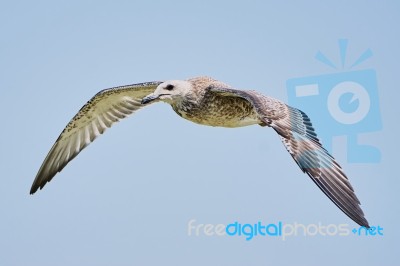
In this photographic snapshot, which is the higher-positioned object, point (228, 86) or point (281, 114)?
point (228, 86)

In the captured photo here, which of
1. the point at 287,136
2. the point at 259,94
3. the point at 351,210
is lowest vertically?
the point at 351,210

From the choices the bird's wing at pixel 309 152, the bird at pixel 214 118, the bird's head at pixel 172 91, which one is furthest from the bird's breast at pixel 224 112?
the bird's wing at pixel 309 152

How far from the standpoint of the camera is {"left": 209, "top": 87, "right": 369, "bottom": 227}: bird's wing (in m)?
8.08

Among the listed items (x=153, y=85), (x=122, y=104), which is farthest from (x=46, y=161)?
(x=153, y=85)

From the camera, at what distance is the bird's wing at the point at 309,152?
808cm

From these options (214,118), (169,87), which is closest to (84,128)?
(169,87)

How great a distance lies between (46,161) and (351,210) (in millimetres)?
5653

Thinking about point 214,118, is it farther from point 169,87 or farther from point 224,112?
point 169,87

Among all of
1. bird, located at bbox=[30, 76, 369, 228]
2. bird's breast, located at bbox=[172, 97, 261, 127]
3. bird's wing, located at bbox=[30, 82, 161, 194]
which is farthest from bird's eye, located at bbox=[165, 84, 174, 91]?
bird's wing, located at bbox=[30, 82, 161, 194]

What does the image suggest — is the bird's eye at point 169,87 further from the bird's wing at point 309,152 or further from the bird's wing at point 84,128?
the bird's wing at point 84,128

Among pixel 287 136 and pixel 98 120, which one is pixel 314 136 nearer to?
pixel 287 136

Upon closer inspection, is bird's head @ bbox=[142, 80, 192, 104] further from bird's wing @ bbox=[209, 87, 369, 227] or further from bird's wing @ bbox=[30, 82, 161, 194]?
bird's wing @ bbox=[30, 82, 161, 194]

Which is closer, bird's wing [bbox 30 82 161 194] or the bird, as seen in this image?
the bird

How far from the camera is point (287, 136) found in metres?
8.57
